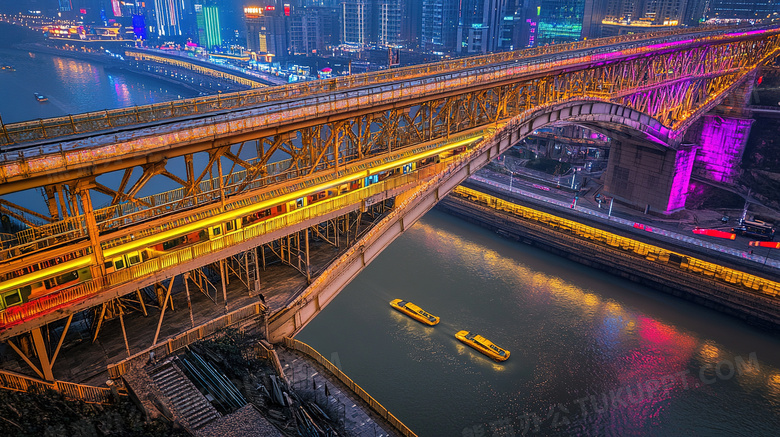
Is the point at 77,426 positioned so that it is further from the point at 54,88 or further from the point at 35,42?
the point at 35,42

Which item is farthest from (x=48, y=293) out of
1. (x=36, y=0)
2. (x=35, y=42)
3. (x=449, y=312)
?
(x=36, y=0)

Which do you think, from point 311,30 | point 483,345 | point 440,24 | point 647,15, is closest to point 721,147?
point 483,345

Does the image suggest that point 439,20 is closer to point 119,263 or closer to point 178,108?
point 178,108

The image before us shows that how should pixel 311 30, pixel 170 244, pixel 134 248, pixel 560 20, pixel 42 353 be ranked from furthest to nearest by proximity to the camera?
pixel 311 30, pixel 560 20, pixel 170 244, pixel 134 248, pixel 42 353

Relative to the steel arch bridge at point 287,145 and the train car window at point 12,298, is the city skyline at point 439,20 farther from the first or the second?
the train car window at point 12,298

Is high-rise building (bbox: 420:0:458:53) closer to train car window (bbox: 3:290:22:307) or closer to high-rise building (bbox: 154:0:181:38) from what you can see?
high-rise building (bbox: 154:0:181:38)

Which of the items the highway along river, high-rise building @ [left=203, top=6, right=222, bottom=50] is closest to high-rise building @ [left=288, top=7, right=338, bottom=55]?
high-rise building @ [left=203, top=6, right=222, bottom=50]
